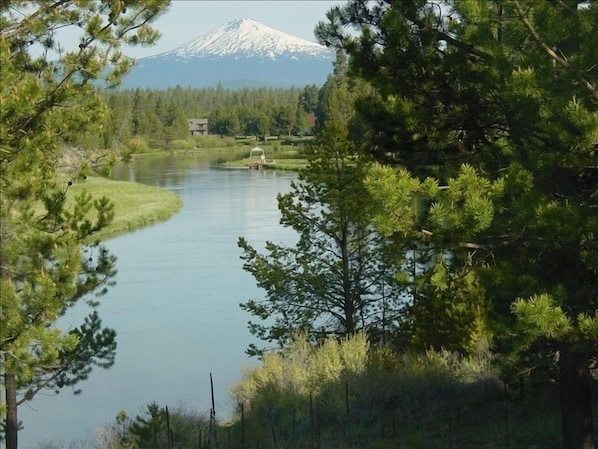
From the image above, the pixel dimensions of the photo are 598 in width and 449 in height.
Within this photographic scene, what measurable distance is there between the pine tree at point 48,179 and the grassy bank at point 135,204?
949 inches

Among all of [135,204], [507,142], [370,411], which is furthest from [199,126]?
[507,142]

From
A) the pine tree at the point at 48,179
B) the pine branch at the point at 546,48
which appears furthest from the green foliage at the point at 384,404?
the pine branch at the point at 546,48

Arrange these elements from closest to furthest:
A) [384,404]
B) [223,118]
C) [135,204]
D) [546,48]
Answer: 1. [546,48]
2. [384,404]
3. [135,204]
4. [223,118]

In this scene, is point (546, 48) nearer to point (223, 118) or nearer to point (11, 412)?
point (11, 412)

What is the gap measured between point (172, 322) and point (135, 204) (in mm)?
22378

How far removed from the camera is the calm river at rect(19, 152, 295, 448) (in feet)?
53.1

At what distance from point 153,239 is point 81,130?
25.6 meters

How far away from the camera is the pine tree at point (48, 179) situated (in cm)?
852

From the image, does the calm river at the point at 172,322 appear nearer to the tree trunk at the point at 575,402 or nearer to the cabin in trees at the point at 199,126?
the tree trunk at the point at 575,402

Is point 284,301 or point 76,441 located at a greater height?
point 284,301

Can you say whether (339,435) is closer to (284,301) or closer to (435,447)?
(435,447)

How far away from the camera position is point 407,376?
34.5 ft

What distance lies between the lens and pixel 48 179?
9.12 meters

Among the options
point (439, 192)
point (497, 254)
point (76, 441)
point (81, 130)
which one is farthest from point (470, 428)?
point (76, 441)
